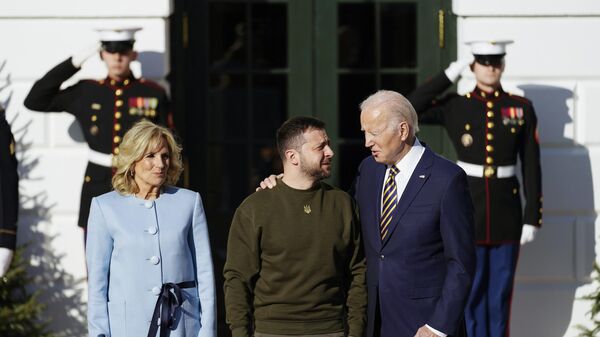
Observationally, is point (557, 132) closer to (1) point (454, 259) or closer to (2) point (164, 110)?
(2) point (164, 110)

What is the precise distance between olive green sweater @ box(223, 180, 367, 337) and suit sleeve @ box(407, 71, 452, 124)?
218cm

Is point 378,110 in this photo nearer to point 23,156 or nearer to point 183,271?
point 183,271

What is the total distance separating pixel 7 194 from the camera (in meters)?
6.52

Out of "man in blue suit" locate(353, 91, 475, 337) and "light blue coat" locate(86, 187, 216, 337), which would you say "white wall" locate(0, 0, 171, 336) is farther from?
"man in blue suit" locate(353, 91, 475, 337)

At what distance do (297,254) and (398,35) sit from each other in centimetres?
325

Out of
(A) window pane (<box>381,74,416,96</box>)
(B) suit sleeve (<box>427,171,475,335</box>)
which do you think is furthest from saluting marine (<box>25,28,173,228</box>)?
(B) suit sleeve (<box>427,171,475,335</box>)

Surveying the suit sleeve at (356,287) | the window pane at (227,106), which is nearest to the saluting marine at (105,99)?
the window pane at (227,106)

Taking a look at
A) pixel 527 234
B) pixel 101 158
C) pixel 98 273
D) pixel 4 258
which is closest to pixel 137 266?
pixel 98 273

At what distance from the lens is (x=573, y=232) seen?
25.2ft

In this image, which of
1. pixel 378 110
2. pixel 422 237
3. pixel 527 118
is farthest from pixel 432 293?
pixel 527 118

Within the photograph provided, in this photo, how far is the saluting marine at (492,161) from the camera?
7.09 m

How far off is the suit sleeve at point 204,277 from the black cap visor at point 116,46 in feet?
6.78

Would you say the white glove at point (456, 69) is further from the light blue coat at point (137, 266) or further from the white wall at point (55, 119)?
the light blue coat at point (137, 266)

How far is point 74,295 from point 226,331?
92cm
